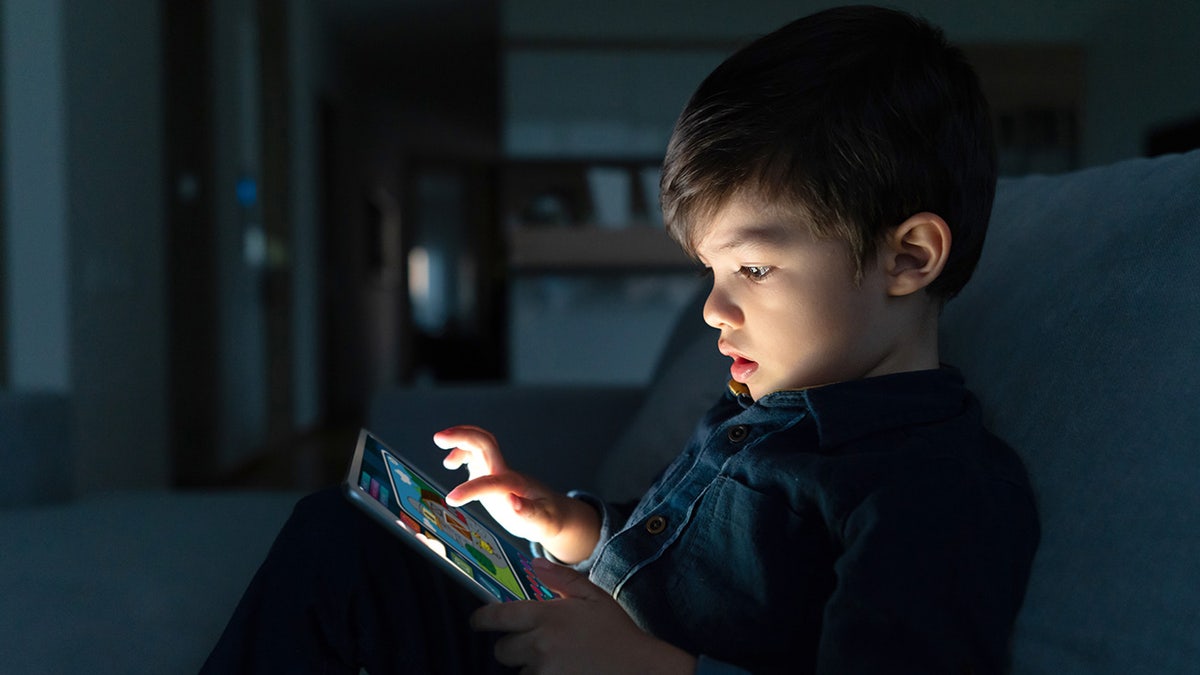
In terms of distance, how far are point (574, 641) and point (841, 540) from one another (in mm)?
196

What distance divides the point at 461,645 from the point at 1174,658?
50cm

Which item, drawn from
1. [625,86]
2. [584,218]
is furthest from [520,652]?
[625,86]

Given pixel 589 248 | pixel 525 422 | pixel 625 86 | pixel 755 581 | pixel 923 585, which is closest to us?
pixel 923 585

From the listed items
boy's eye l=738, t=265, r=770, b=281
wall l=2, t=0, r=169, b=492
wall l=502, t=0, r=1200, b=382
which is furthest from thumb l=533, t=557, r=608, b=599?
wall l=502, t=0, r=1200, b=382

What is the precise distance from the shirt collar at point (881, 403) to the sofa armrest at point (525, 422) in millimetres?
776

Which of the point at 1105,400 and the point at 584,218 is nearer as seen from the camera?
the point at 1105,400

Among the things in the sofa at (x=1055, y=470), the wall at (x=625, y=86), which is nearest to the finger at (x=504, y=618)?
the sofa at (x=1055, y=470)

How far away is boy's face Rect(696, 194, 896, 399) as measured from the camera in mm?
676

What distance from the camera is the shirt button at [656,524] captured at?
2.43 ft

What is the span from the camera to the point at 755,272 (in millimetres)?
694

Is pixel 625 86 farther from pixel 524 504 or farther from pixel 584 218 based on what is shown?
pixel 524 504

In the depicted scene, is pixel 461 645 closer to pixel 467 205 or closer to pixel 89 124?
pixel 89 124

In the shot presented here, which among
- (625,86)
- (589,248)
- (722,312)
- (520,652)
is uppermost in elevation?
(625,86)

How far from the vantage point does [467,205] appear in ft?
38.5
